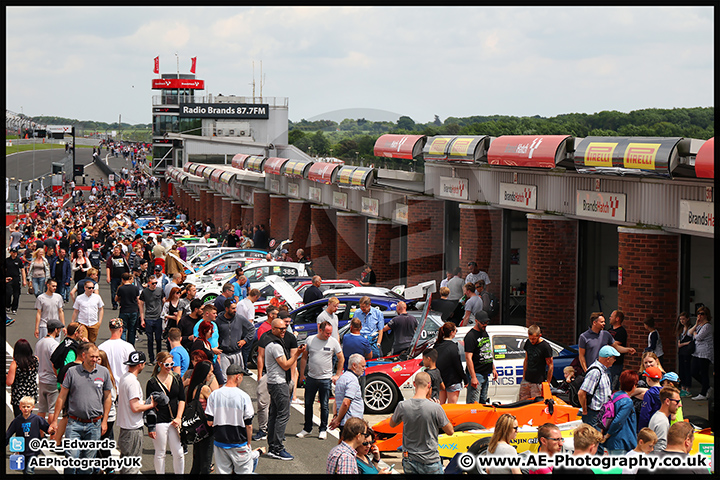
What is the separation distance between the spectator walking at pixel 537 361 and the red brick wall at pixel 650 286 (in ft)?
11.5

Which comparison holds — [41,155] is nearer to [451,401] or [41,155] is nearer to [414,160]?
[414,160]

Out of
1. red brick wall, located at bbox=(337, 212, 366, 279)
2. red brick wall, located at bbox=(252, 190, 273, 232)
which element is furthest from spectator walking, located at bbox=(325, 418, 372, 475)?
red brick wall, located at bbox=(252, 190, 273, 232)

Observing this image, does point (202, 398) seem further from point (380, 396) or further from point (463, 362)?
point (463, 362)

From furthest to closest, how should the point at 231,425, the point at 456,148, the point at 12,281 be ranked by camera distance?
1. the point at 12,281
2. the point at 456,148
3. the point at 231,425

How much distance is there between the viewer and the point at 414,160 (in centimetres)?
2416

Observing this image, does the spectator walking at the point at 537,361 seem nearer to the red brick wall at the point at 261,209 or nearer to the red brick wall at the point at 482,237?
the red brick wall at the point at 482,237

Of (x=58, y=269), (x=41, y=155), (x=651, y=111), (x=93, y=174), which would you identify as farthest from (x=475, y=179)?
(x=41, y=155)

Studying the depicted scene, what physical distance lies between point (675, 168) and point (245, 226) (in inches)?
1331

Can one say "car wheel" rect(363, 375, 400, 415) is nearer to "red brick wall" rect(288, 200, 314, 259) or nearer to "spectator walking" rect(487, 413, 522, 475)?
"spectator walking" rect(487, 413, 522, 475)

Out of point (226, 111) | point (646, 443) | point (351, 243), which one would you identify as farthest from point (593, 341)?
point (226, 111)

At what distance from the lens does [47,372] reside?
11188 mm

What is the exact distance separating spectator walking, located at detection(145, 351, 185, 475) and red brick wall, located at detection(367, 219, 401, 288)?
57.3ft

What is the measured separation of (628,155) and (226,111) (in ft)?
266

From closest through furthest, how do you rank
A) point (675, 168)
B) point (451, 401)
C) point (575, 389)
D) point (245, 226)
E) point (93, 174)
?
1. point (451, 401)
2. point (575, 389)
3. point (675, 168)
4. point (245, 226)
5. point (93, 174)
